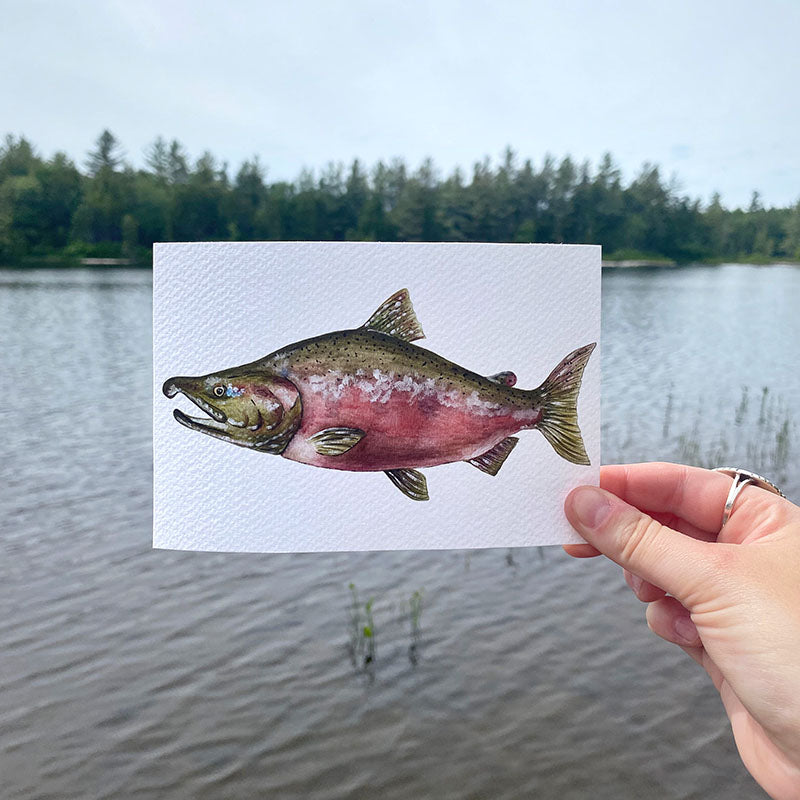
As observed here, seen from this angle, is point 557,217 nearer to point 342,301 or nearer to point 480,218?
point 480,218

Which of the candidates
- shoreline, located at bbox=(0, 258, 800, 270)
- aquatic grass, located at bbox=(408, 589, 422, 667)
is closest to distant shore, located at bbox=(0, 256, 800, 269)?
shoreline, located at bbox=(0, 258, 800, 270)

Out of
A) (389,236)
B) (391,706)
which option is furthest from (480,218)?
(391,706)

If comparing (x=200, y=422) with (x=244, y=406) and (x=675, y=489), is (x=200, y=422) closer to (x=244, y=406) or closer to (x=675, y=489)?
(x=244, y=406)

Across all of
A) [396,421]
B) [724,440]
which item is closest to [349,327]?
[396,421]

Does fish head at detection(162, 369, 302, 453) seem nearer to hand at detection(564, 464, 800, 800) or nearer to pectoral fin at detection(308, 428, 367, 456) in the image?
pectoral fin at detection(308, 428, 367, 456)

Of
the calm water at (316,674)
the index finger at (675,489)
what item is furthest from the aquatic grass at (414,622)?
the index finger at (675,489)

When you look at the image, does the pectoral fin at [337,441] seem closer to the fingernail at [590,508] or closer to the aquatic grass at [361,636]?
the fingernail at [590,508]
